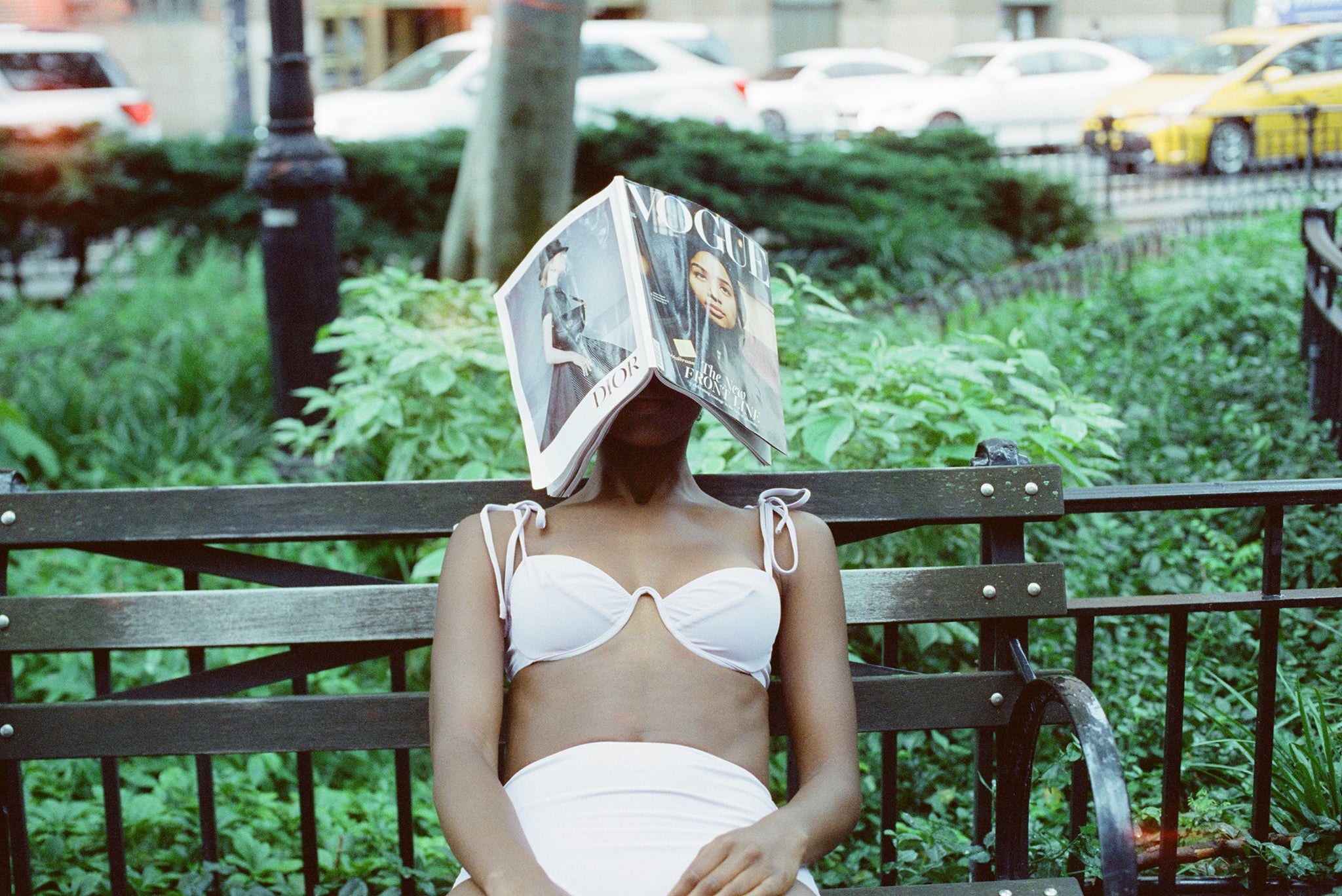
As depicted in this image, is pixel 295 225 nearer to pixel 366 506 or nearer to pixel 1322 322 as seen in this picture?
pixel 366 506

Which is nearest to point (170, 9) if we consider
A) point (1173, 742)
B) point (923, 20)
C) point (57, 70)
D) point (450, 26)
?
point (450, 26)

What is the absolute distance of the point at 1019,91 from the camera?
60.3 ft

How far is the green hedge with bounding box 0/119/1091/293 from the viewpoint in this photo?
9789mm

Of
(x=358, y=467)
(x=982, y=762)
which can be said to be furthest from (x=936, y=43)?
(x=982, y=762)

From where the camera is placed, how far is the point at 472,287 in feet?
16.4

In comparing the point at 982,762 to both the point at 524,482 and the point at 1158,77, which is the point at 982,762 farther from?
the point at 1158,77

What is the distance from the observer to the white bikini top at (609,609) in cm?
219

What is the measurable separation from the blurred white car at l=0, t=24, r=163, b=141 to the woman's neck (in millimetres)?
13957

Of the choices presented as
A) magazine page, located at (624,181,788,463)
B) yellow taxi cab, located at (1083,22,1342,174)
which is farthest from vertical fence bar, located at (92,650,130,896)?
yellow taxi cab, located at (1083,22,1342,174)

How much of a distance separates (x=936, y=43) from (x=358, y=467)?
1081 inches

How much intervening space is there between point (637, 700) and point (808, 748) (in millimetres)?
295

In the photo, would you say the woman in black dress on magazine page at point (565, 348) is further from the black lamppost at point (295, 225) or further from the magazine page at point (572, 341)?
the black lamppost at point (295, 225)

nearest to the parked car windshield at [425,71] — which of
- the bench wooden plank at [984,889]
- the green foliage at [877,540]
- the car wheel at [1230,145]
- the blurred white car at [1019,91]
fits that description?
the blurred white car at [1019,91]

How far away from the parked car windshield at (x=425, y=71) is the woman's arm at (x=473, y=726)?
1390cm
